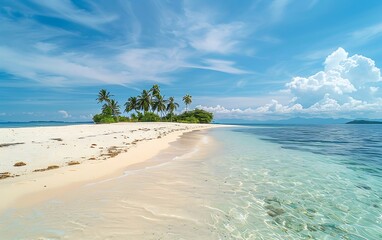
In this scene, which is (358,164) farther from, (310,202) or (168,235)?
(168,235)

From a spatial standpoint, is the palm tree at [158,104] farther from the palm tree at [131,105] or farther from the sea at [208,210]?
the sea at [208,210]

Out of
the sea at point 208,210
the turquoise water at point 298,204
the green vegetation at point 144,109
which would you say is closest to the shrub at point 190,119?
the green vegetation at point 144,109

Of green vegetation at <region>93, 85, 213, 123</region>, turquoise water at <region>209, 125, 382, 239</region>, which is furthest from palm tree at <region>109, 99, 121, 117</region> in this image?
turquoise water at <region>209, 125, 382, 239</region>

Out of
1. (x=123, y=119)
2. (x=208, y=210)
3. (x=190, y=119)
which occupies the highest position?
(x=123, y=119)

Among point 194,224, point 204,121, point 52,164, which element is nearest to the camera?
point 194,224

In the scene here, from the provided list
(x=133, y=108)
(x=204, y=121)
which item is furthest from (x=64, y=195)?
(x=204, y=121)

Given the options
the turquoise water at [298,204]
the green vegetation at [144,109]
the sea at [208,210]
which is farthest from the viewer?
the green vegetation at [144,109]

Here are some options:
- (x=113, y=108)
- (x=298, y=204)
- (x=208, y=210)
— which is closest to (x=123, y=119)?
(x=113, y=108)

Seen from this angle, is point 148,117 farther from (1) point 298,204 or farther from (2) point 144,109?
(1) point 298,204

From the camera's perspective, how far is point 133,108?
93625 mm

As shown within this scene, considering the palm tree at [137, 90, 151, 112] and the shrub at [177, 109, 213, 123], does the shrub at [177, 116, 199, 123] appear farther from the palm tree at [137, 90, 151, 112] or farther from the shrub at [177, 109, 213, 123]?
the palm tree at [137, 90, 151, 112]

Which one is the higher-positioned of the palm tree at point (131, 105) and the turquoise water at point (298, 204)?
the palm tree at point (131, 105)

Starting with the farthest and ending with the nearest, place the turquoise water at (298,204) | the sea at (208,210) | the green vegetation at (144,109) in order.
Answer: the green vegetation at (144,109) < the turquoise water at (298,204) < the sea at (208,210)

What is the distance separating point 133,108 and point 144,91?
903 cm
